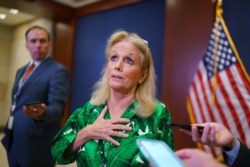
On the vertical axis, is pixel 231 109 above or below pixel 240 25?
below

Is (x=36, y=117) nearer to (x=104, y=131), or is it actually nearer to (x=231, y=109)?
(x=104, y=131)

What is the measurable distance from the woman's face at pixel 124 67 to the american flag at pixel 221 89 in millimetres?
1558

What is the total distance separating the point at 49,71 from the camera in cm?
195

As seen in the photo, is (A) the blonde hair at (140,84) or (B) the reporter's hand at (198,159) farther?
(A) the blonde hair at (140,84)

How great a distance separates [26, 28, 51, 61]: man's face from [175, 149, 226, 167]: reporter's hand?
1.71 meters

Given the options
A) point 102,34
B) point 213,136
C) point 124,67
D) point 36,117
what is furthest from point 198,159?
point 102,34

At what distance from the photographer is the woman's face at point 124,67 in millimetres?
1244

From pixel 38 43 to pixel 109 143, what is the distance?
121 centimetres

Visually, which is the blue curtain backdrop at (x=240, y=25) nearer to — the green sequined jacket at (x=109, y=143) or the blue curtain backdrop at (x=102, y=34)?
the blue curtain backdrop at (x=102, y=34)

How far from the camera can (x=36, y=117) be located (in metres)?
1.76

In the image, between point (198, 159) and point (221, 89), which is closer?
point (198, 159)

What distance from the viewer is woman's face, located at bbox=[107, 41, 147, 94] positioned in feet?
4.08

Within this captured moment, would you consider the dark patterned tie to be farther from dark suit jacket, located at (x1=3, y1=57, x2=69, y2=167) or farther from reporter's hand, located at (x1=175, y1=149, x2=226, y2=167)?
reporter's hand, located at (x1=175, y1=149, x2=226, y2=167)

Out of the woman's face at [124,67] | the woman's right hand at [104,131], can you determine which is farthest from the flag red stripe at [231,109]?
the woman's right hand at [104,131]
